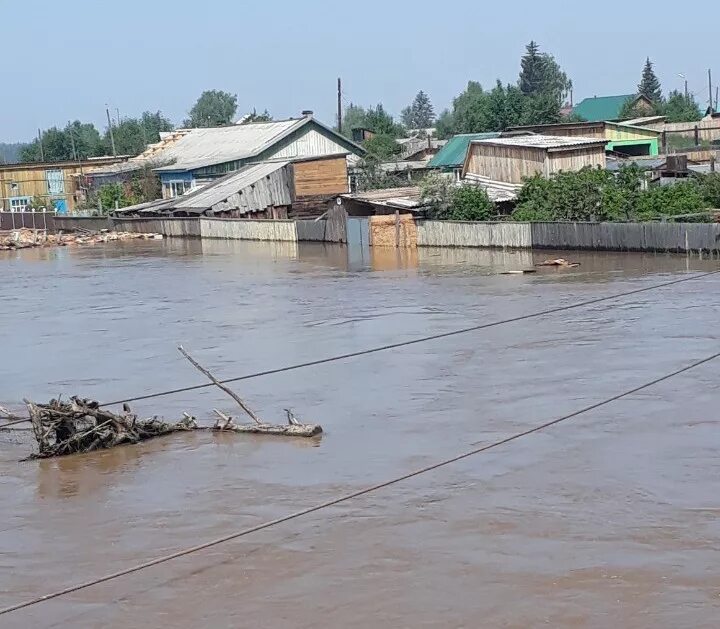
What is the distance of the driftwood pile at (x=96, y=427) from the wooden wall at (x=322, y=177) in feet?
124

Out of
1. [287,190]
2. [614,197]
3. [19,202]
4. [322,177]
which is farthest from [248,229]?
[19,202]

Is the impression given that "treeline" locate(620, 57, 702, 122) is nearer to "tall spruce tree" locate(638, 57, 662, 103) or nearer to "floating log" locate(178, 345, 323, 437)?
"tall spruce tree" locate(638, 57, 662, 103)

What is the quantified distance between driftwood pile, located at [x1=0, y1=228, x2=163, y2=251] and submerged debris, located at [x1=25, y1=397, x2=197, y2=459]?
42810mm

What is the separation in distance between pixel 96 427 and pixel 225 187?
137 feet

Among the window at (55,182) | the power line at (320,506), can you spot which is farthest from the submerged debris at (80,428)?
the window at (55,182)

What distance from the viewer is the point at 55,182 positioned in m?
73.2

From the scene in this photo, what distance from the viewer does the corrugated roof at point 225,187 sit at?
5247 centimetres

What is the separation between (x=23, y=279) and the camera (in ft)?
128

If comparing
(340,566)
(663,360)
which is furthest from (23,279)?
(340,566)

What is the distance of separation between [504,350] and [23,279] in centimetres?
2391

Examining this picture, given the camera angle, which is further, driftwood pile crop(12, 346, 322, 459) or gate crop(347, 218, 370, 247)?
gate crop(347, 218, 370, 247)

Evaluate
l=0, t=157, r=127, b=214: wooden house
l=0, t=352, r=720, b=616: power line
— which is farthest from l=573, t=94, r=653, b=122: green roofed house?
l=0, t=352, r=720, b=616: power line

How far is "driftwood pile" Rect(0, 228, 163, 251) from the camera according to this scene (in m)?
56.5

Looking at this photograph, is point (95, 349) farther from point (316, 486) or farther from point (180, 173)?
point (180, 173)
